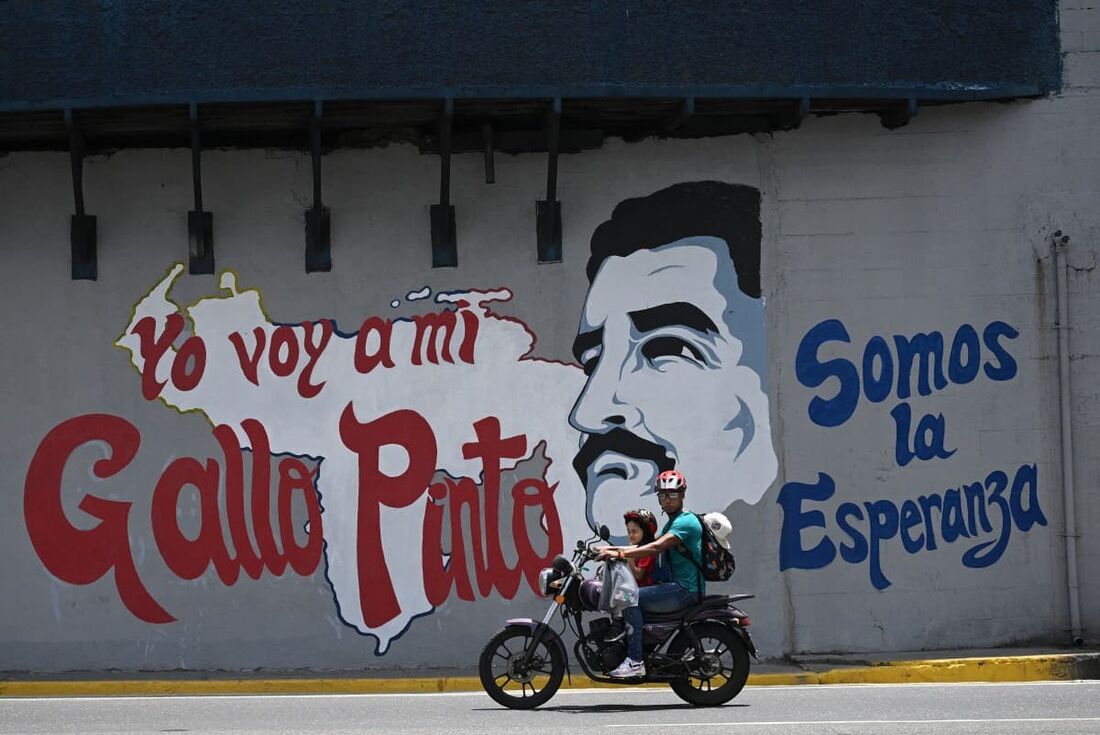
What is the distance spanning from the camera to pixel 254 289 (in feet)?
50.0

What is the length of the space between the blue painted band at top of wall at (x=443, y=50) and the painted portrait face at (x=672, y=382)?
1708 millimetres

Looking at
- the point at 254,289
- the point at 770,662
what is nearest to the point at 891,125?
the point at 770,662

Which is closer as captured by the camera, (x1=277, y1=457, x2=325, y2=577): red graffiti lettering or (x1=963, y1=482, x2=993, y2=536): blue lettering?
(x1=277, y1=457, x2=325, y2=577): red graffiti lettering

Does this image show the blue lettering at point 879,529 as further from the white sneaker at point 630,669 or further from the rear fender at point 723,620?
the white sneaker at point 630,669

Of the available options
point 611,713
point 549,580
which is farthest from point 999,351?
point 611,713

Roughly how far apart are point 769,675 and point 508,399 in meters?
3.38

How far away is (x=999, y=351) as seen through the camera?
15266 millimetres

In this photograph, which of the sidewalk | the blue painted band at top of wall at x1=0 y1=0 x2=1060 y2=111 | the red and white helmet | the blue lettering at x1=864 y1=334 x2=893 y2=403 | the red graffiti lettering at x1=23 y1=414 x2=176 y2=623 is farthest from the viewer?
the blue lettering at x1=864 y1=334 x2=893 y2=403

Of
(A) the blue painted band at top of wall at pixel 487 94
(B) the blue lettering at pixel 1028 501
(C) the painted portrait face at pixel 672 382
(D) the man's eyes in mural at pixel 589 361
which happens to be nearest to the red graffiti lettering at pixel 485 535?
(C) the painted portrait face at pixel 672 382

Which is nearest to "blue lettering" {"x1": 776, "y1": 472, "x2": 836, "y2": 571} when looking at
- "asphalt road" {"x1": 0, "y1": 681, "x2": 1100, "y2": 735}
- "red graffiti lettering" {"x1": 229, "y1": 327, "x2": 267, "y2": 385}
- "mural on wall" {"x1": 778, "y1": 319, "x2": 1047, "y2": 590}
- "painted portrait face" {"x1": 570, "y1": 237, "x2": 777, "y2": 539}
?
"mural on wall" {"x1": 778, "y1": 319, "x2": 1047, "y2": 590}

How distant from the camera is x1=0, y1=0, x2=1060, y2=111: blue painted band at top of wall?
47.1ft

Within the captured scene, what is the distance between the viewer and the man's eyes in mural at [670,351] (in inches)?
598

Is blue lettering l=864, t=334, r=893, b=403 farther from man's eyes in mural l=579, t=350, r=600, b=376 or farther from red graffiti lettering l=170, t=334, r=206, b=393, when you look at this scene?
red graffiti lettering l=170, t=334, r=206, b=393

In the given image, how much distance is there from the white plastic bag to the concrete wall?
3.50m
